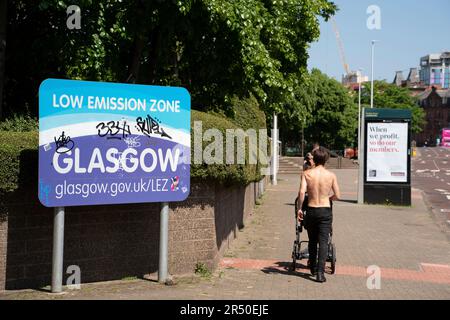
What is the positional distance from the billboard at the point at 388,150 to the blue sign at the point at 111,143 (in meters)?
12.4

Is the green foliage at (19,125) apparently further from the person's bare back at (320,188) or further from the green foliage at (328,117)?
the green foliage at (328,117)

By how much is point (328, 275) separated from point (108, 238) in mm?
Answer: 3009


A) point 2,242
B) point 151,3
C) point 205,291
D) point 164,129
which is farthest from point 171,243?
point 151,3

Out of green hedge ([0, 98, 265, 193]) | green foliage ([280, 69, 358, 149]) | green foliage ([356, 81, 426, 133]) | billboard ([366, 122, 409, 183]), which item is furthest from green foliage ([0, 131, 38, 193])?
green foliage ([356, 81, 426, 133])

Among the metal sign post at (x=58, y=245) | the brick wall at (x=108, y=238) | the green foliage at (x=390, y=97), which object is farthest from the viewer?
the green foliage at (x=390, y=97)

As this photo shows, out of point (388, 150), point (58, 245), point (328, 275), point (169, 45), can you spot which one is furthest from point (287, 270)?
point (388, 150)

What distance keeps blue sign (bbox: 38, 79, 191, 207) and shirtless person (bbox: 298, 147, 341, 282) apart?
1599 millimetres

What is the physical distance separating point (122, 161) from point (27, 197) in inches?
43.3

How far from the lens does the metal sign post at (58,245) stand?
6.28 metres

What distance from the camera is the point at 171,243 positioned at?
24.5 feet

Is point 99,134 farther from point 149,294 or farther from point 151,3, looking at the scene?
point 151,3

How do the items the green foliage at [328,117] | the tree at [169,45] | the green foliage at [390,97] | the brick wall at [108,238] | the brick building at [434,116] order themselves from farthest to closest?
the brick building at [434,116]
the green foliage at [390,97]
the green foliage at [328,117]
the tree at [169,45]
the brick wall at [108,238]

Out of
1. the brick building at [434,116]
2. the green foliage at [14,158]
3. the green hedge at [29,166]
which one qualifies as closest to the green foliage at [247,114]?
the green hedge at [29,166]

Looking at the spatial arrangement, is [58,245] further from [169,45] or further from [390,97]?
[390,97]
